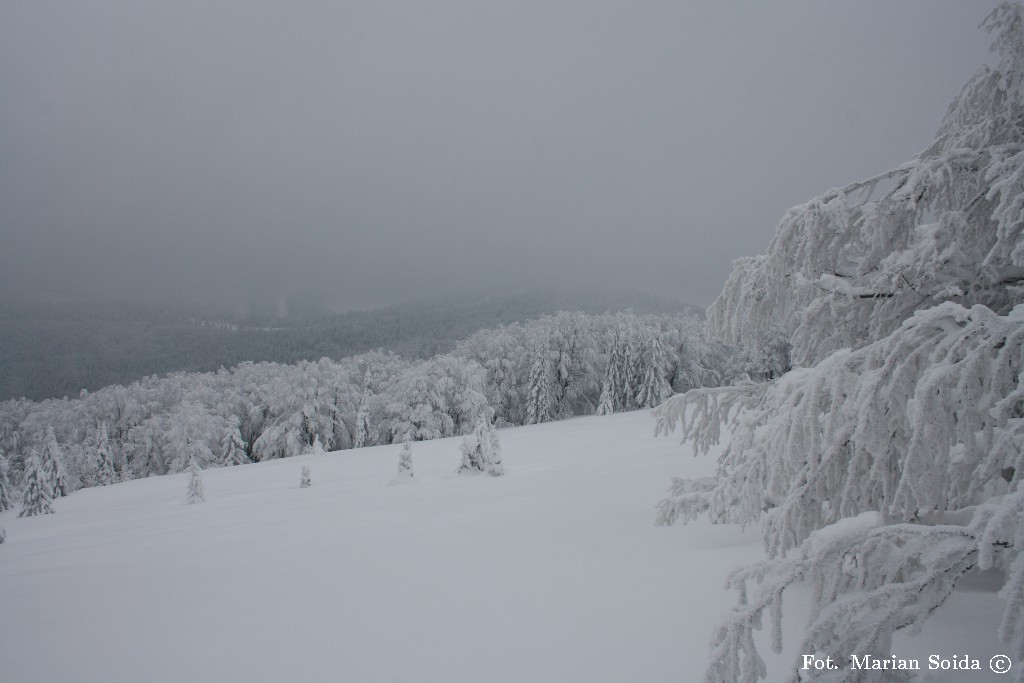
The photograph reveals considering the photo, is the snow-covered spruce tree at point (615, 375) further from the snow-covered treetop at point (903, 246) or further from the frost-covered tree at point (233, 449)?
the snow-covered treetop at point (903, 246)

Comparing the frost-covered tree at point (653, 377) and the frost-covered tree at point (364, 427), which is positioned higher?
the frost-covered tree at point (653, 377)

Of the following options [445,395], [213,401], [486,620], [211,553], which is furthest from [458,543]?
[213,401]

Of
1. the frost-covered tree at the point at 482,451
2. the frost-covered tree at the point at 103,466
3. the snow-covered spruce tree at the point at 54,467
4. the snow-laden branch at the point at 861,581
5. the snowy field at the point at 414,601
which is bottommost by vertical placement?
the frost-covered tree at the point at 103,466

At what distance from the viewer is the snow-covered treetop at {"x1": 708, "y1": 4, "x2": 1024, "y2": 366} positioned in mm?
3340

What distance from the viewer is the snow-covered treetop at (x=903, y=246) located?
11.0 ft

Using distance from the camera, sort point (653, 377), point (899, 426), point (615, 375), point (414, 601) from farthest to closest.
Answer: point (615, 375) → point (653, 377) → point (414, 601) → point (899, 426)

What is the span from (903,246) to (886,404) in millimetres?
2279

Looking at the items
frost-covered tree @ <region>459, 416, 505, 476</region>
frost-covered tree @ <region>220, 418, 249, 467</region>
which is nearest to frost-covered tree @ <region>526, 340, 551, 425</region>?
frost-covered tree @ <region>220, 418, 249, 467</region>

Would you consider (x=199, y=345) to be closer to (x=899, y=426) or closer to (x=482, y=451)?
(x=482, y=451)

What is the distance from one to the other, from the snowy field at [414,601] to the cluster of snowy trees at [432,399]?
2765 cm

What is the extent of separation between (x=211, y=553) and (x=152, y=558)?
2.69 ft

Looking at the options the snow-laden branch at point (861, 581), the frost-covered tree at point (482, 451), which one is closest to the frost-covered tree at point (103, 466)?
the frost-covered tree at point (482, 451)

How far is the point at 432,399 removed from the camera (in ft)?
116

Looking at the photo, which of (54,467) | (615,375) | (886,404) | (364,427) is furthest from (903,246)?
(54,467)
